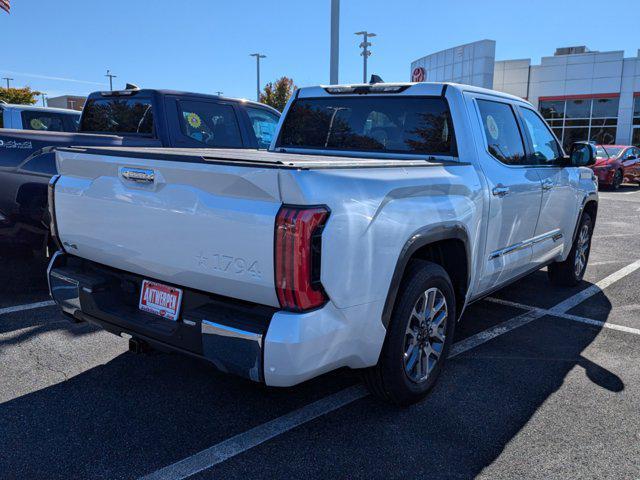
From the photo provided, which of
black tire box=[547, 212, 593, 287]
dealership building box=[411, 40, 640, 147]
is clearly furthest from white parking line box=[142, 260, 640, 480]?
dealership building box=[411, 40, 640, 147]

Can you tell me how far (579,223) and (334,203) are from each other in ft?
14.9

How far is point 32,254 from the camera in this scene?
5688 millimetres

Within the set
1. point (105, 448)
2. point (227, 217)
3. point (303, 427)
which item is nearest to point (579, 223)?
point (303, 427)

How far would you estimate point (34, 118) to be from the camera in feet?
32.8

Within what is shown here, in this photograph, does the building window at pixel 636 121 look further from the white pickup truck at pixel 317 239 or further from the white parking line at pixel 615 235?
the white pickup truck at pixel 317 239

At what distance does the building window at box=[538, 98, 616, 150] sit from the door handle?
96.7 ft

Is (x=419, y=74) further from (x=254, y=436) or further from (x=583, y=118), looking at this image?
(x=254, y=436)

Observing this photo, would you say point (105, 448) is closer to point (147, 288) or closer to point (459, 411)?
point (147, 288)

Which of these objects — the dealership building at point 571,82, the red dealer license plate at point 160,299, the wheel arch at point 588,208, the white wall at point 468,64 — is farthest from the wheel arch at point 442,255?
the white wall at point 468,64

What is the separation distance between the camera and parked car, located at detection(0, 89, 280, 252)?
5.40 meters

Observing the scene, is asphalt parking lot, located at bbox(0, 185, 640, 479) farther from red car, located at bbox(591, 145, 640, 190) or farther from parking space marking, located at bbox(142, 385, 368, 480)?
red car, located at bbox(591, 145, 640, 190)

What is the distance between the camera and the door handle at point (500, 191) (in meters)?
3.92

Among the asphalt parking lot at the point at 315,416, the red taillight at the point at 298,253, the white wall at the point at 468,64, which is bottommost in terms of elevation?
the asphalt parking lot at the point at 315,416

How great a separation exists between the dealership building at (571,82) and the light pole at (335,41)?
17018mm
